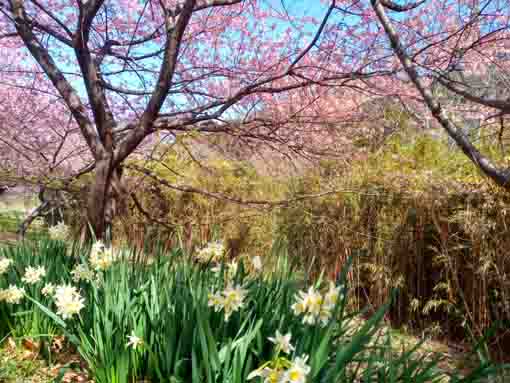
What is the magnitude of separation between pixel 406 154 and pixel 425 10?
1.45 meters

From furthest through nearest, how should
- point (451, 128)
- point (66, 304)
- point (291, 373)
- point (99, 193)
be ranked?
point (99, 193)
point (451, 128)
point (66, 304)
point (291, 373)

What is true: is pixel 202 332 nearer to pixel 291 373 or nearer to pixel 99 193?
pixel 291 373

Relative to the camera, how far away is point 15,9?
103 inches

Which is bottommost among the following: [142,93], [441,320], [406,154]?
[441,320]

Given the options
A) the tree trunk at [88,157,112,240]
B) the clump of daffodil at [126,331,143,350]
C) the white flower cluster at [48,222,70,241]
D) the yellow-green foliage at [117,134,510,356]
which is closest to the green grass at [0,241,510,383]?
the clump of daffodil at [126,331,143,350]

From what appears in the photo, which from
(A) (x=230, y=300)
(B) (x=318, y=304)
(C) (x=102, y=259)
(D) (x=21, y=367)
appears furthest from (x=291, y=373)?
(D) (x=21, y=367)

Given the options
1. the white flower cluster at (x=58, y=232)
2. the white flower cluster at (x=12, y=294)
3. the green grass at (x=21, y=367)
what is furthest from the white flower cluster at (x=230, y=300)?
the white flower cluster at (x=58, y=232)

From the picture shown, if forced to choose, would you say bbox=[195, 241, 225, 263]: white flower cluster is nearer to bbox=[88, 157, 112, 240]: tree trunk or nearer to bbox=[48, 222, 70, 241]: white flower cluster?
bbox=[48, 222, 70, 241]: white flower cluster

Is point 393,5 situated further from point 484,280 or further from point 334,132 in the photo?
point 484,280

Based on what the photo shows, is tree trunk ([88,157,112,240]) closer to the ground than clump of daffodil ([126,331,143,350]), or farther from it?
farther from it

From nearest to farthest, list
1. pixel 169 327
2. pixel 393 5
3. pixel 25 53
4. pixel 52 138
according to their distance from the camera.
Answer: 1. pixel 169 327
2. pixel 393 5
3. pixel 25 53
4. pixel 52 138

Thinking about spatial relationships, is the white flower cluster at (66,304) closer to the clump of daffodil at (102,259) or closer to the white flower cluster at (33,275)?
the clump of daffodil at (102,259)

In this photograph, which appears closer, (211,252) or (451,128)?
(451,128)

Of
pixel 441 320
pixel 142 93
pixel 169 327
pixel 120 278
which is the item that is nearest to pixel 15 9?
pixel 142 93
